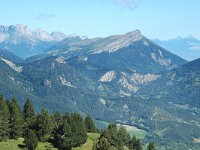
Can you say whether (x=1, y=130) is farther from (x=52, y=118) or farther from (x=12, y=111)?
(x=52, y=118)

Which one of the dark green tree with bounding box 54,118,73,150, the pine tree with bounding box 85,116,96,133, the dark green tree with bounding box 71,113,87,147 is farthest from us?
the pine tree with bounding box 85,116,96,133

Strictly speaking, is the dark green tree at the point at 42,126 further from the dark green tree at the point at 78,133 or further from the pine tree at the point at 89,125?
the pine tree at the point at 89,125

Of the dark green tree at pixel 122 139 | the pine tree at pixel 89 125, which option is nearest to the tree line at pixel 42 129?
the dark green tree at pixel 122 139

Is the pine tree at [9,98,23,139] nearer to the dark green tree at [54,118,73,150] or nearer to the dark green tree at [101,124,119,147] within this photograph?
the dark green tree at [54,118,73,150]

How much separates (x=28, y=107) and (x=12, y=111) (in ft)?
43.0

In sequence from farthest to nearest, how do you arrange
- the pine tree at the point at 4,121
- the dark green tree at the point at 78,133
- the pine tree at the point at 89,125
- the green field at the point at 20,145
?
the pine tree at the point at 89,125 → the dark green tree at the point at 78,133 → the pine tree at the point at 4,121 → the green field at the point at 20,145

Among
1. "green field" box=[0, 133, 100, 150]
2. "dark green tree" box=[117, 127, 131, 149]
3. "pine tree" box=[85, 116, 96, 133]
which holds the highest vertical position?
"pine tree" box=[85, 116, 96, 133]

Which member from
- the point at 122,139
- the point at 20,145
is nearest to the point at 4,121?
the point at 20,145

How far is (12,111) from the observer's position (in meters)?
157

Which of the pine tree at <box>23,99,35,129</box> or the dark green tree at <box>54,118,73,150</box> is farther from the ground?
the pine tree at <box>23,99,35,129</box>

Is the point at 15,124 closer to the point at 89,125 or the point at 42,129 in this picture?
the point at 42,129

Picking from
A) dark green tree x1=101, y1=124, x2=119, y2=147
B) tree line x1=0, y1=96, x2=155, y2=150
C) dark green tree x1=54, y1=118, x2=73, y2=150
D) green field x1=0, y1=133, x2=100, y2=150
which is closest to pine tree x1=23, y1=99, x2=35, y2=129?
tree line x1=0, y1=96, x2=155, y2=150

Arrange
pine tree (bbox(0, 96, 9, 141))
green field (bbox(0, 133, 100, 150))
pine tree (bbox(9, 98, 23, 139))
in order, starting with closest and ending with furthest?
green field (bbox(0, 133, 100, 150)), pine tree (bbox(0, 96, 9, 141)), pine tree (bbox(9, 98, 23, 139))

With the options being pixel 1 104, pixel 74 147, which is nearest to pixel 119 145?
pixel 74 147
